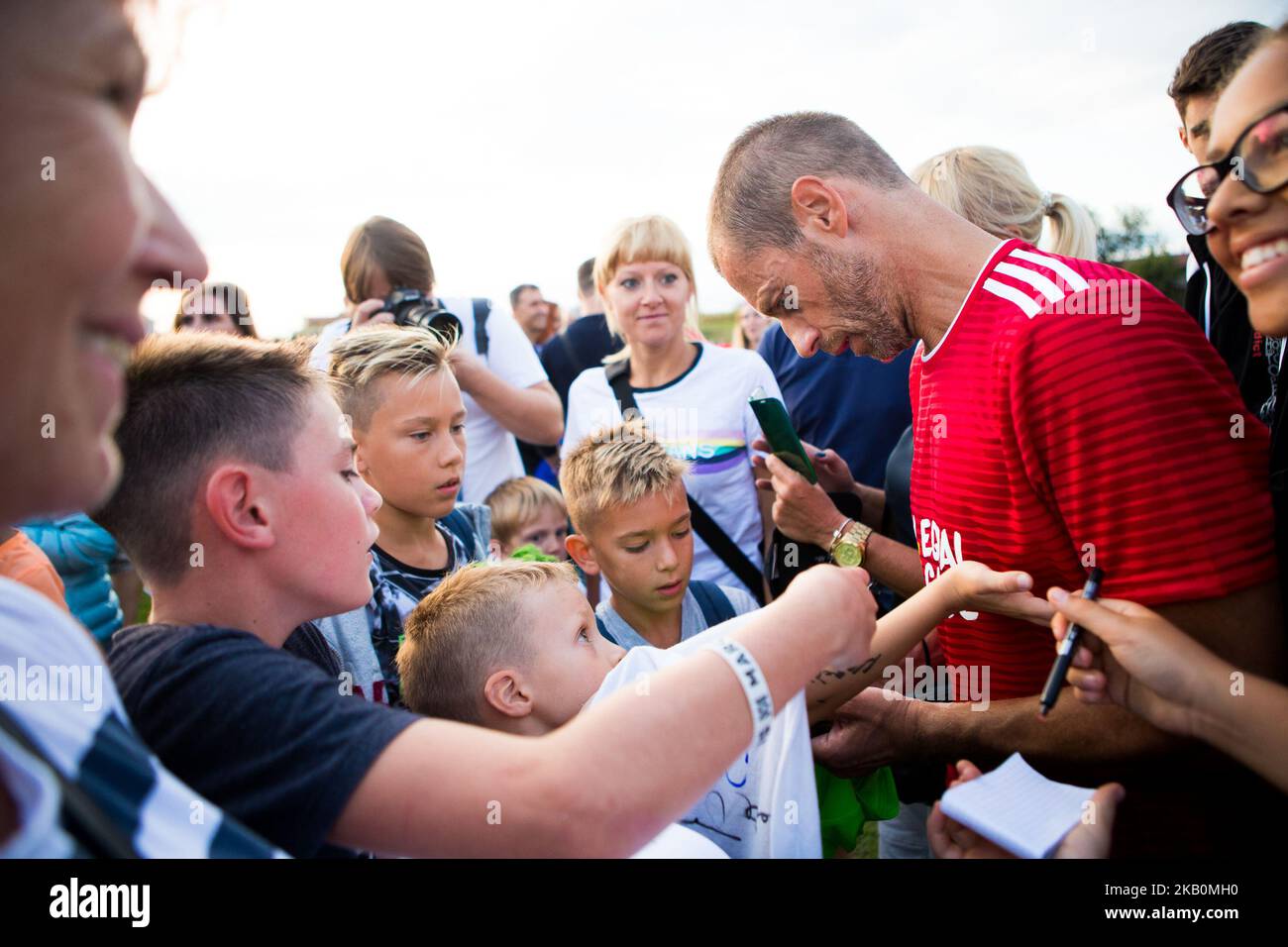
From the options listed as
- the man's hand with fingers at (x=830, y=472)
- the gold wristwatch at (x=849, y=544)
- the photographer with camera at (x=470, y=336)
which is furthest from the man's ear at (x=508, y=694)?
the photographer with camera at (x=470, y=336)

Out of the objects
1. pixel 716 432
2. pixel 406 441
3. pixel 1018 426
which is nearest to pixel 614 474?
pixel 406 441

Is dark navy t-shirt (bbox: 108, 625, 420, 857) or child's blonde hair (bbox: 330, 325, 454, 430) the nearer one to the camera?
dark navy t-shirt (bbox: 108, 625, 420, 857)

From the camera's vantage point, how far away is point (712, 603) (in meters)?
3.01

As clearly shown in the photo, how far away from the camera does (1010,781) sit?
1540 mm

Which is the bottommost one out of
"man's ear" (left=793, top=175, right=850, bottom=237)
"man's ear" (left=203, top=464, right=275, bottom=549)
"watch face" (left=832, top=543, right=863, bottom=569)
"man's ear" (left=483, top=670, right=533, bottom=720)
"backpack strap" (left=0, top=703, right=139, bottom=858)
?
"man's ear" (left=483, top=670, right=533, bottom=720)

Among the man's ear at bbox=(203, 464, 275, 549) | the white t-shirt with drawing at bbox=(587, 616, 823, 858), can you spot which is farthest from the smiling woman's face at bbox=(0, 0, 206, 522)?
the white t-shirt with drawing at bbox=(587, 616, 823, 858)

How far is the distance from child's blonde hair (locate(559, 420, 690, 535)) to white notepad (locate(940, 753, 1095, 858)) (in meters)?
1.58

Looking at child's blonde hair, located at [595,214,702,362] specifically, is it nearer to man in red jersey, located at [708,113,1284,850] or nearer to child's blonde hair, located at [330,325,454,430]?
child's blonde hair, located at [330,325,454,430]

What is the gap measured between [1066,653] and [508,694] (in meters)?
1.12

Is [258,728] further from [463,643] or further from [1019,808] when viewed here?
[1019,808]

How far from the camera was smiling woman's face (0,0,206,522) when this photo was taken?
750mm
